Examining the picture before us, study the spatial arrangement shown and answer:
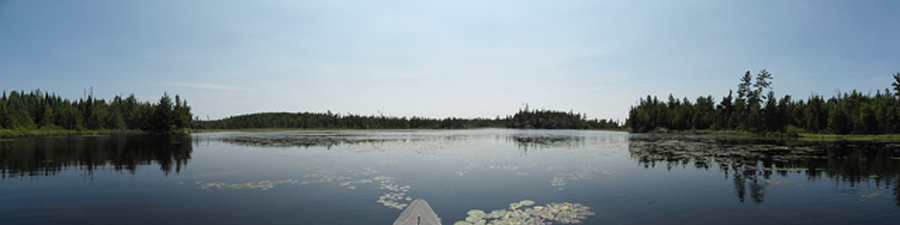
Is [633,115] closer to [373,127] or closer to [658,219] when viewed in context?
[373,127]

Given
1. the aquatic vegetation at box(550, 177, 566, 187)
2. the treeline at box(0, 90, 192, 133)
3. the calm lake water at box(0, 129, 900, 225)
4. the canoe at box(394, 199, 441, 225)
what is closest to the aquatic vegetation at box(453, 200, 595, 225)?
the calm lake water at box(0, 129, 900, 225)

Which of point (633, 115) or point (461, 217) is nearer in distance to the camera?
point (461, 217)

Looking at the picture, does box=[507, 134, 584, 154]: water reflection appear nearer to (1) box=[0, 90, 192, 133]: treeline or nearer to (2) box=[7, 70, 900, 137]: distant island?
(2) box=[7, 70, 900, 137]: distant island

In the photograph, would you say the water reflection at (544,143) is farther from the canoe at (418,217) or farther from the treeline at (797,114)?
the treeline at (797,114)

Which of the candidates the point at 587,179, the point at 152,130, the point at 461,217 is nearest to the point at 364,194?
the point at 461,217

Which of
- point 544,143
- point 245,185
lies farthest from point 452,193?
point 544,143

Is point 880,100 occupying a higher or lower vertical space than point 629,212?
higher

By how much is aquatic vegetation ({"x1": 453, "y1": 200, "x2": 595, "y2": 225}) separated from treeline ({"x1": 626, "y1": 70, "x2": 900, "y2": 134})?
84.6 meters

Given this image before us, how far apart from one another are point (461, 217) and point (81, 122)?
11769 centimetres

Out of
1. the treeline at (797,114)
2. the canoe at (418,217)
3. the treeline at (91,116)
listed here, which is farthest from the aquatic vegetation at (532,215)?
the treeline at (91,116)

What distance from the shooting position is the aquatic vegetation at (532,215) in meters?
9.64

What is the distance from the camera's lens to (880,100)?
234 ft

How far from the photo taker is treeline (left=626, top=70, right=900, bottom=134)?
66625 millimetres

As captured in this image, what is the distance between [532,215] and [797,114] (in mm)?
109812
